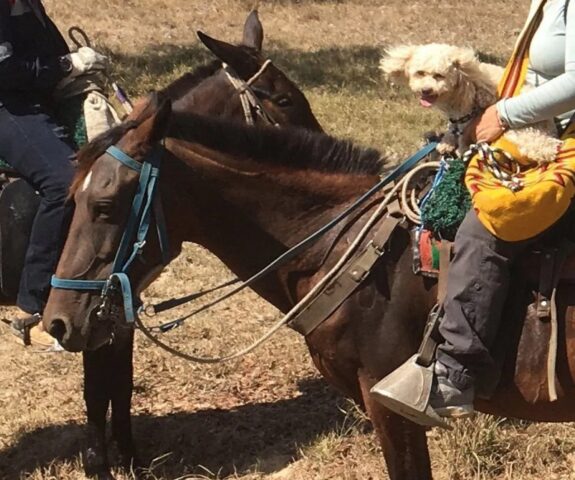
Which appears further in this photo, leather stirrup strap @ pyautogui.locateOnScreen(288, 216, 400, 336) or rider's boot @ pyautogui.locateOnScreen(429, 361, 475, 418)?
leather stirrup strap @ pyautogui.locateOnScreen(288, 216, 400, 336)

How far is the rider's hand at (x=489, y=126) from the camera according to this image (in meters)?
3.20

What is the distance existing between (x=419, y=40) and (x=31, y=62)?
14.1m

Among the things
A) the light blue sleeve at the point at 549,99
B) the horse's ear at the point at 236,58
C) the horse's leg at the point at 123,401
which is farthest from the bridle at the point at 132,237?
the horse's ear at the point at 236,58

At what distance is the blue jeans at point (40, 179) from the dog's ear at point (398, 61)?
6.19ft

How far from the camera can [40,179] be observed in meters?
4.53

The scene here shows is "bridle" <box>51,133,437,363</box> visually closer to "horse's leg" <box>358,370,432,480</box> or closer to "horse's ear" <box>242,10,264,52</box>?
"horse's leg" <box>358,370,432,480</box>

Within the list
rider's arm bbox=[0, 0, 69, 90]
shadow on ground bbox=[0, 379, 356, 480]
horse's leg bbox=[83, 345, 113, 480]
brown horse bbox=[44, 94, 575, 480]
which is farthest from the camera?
shadow on ground bbox=[0, 379, 356, 480]

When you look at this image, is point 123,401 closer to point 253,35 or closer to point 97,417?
point 97,417

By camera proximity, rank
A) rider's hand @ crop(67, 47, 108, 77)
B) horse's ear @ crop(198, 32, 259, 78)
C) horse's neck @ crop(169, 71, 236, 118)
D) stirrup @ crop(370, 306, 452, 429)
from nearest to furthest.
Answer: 1. stirrup @ crop(370, 306, 452, 429)
2. rider's hand @ crop(67, 47, 108, 77)
3. horse's neck @ crop(169, 71, 236, 118)
4. horse's ear @ crop(198, 32, 259, 78)

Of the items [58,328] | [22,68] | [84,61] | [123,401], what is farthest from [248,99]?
[58,328]

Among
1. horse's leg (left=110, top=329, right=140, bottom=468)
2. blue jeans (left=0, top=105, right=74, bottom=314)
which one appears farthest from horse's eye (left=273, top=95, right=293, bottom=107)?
horse's leg (left=110, top=329, right=140, bottom=468)

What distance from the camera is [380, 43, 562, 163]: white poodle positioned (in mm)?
3176

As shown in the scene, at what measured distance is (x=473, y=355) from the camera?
3.27 m

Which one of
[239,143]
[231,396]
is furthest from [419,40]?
[239,143]
